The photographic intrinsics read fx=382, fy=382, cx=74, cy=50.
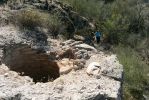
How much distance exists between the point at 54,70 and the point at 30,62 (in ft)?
2.45

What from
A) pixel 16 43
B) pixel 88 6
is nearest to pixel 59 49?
pixel 16 43

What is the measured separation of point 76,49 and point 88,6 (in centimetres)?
1001

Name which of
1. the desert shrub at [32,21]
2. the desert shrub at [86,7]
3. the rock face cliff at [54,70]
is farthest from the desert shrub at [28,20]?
the desert shrub at [86,7]

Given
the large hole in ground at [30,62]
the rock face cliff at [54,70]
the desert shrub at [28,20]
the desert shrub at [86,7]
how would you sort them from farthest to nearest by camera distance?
the desert shrub at [86,7] < the desert shrub at [28,20] < the large hole in ground at [30,62] < the rock face cliff at [54,70]

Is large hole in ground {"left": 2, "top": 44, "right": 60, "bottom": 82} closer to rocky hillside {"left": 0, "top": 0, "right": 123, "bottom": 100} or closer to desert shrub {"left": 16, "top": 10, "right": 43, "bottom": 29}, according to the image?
rocky hillside {"left": 0, "top": 0, "right": 123, "bottom": 100}

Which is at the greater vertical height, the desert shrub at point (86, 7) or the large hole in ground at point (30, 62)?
the large hole in ground at point (30, 62)

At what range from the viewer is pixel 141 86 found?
53.7ft

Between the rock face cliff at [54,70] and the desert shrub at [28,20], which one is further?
the desert shrub at [28,20]

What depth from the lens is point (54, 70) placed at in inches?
430

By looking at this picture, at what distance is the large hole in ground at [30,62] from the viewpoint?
10.7 meters

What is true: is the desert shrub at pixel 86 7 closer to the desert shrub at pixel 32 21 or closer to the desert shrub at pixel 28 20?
the desert shrub at pixel 32 21

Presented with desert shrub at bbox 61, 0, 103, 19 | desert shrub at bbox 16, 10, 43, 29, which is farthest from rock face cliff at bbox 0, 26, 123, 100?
desert shrub at bbox 61, 0, 103, 19

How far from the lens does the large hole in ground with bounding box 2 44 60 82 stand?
35.2ft

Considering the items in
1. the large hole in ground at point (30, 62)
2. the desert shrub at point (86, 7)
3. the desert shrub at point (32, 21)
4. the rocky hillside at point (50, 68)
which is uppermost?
the desert shrub at point (32, 21)
